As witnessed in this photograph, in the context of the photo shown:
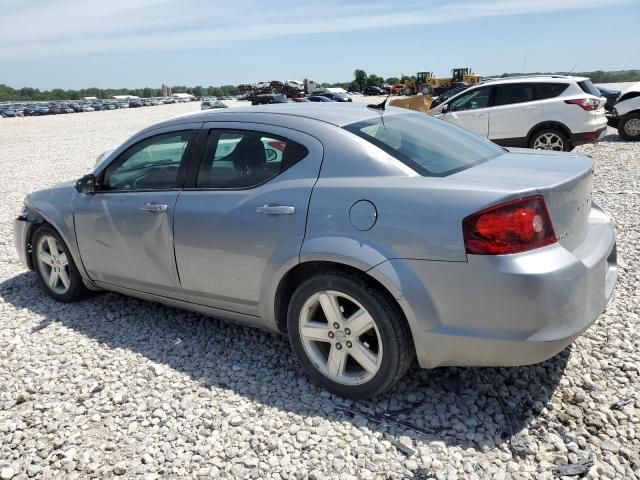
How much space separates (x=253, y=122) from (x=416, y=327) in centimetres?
165

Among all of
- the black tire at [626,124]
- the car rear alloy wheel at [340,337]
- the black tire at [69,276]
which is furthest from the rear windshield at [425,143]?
the black tire at [626,124]

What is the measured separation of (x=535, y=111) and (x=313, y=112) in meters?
8.78

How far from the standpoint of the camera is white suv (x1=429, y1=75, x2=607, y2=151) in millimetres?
10594

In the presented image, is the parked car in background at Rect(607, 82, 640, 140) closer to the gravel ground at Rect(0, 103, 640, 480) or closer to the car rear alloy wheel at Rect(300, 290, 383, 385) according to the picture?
the gravel ground at Rect(0, 103, 640, 480)

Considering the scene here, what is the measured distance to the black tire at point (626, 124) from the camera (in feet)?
43.5

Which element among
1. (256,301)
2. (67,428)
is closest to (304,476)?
(256,301)

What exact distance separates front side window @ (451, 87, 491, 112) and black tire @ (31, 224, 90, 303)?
9.29 meters

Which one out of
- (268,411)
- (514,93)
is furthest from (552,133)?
(268,411)

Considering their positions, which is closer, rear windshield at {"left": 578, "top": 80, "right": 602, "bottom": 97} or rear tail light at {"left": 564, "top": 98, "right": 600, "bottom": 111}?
rear tail light at {"left": 564, "top": 98, "right": 600, "bottom": 111}

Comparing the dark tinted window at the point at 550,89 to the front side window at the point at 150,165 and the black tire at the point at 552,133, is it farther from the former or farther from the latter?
the front side window at the point at 150,165

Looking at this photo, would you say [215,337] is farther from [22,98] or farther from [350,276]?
[22,98]

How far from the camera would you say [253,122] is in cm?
347

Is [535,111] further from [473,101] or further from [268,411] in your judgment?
[268,411]

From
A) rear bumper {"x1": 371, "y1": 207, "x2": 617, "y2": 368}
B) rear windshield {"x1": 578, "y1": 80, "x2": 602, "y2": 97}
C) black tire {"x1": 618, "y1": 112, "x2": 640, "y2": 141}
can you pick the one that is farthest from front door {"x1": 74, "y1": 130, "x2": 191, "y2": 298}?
black tire {"x1": 618, "y1": 112, "x2": 640, "y2": 141}
